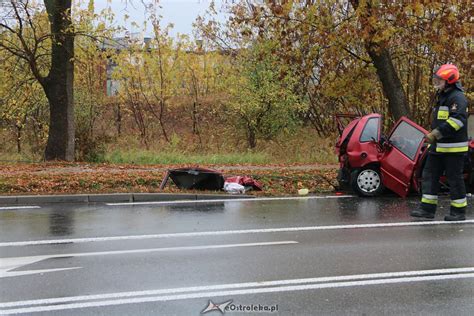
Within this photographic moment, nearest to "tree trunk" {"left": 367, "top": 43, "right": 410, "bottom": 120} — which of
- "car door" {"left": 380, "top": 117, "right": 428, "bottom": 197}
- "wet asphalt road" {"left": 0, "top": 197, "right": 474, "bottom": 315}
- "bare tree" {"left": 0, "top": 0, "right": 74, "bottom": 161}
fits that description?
"car door" {"left": 380, "top": 117, "right": 428, "bottom": 197}

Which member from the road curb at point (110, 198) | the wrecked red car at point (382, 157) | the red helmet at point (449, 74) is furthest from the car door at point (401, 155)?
the road curb at point (110, 198)

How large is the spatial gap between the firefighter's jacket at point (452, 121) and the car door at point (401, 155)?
1.86 m

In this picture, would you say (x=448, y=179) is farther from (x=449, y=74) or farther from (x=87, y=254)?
(x=87, y=254)

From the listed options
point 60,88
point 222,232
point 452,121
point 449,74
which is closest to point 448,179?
point 452,121

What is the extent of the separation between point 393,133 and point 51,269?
22.7 ft

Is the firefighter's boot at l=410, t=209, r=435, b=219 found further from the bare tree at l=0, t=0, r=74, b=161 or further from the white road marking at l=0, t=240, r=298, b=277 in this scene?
the bare tree at l=0, t=0, r=74, b=161

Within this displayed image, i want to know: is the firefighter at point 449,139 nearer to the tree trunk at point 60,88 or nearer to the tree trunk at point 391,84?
the tree trunk at point 391,84

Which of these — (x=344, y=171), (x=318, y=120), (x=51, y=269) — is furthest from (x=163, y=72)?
(x=51, y=269)

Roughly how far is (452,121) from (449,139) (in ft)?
0.89

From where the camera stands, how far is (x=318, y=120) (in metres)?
22.6

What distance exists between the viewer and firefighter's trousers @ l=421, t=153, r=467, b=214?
7609mm

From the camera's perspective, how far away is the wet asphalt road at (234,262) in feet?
14.4

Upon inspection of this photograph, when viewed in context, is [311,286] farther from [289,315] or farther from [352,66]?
[352,66]

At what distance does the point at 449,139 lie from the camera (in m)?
7.58
